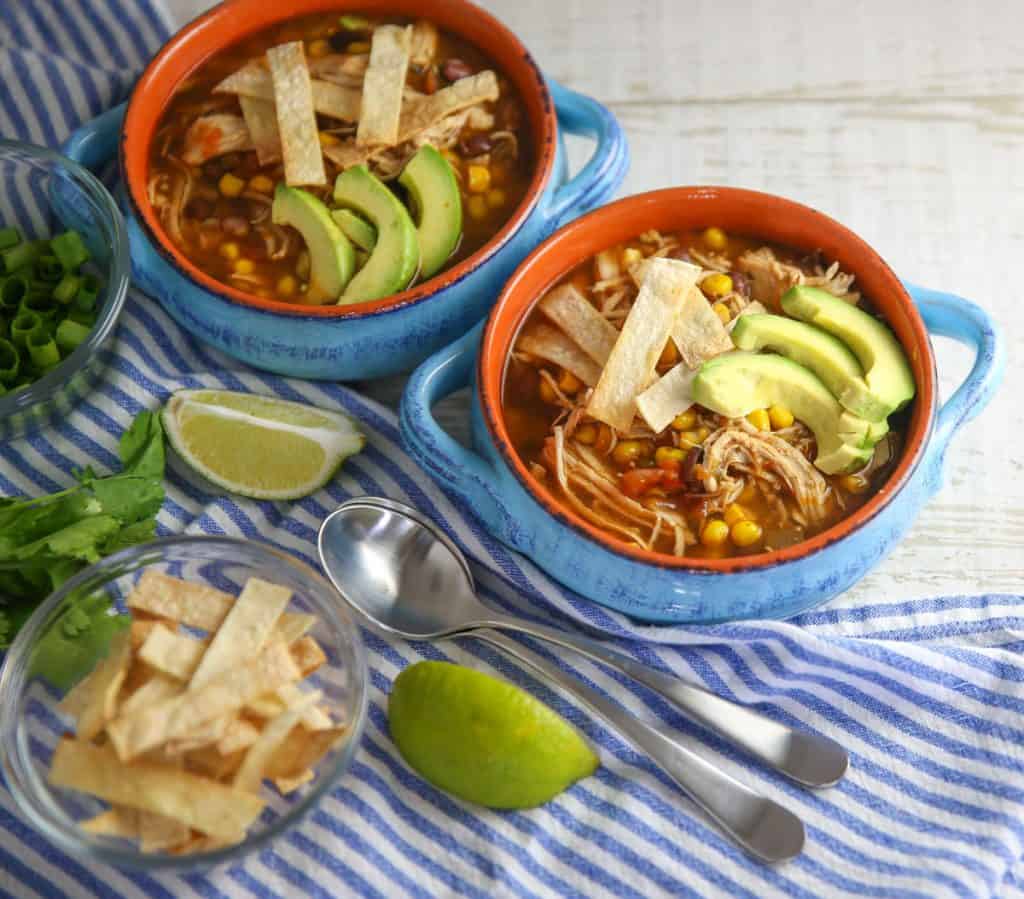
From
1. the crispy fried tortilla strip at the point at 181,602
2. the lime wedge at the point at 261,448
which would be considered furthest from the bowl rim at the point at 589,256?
the crispy fried tortilla strip at the point at 181,602

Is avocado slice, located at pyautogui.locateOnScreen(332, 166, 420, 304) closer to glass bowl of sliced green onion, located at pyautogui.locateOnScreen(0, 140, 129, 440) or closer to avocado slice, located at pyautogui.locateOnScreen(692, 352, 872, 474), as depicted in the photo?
glass bowl of sliced green onion, located at pyautogui.locateOnScreen(0, 140, 129, 440)

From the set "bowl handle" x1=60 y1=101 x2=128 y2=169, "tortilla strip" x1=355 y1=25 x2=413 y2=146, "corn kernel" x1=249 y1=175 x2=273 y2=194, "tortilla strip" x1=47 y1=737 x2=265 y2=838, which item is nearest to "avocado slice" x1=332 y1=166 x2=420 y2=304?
"tortilla strip" x1=355 y1=25 x2=413 y2=146

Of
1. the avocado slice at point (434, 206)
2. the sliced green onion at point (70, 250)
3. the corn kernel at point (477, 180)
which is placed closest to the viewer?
the avocado slice at point (434, 206)

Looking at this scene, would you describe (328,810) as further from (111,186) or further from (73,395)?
(111,186)

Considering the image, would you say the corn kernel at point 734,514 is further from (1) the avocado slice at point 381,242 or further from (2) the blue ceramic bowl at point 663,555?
(1) the avocado slice at point 381,242

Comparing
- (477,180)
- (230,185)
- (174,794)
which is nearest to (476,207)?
(477,180)

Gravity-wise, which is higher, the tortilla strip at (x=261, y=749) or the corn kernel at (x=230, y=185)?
the corn kernel at (x=230, y=185)

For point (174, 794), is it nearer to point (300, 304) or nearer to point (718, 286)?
point (300, 304)

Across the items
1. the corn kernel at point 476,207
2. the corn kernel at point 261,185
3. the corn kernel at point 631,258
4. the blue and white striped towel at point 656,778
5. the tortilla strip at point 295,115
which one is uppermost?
the tortilla strip at point 295,115
